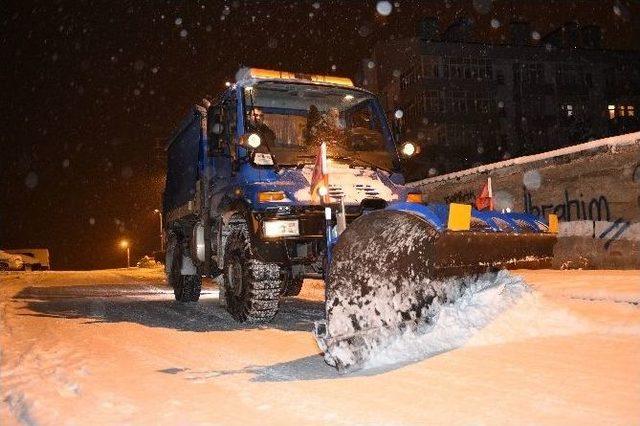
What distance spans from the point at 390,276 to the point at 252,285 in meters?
2.29

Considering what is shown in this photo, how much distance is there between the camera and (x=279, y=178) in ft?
21.2

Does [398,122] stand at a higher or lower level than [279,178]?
higher

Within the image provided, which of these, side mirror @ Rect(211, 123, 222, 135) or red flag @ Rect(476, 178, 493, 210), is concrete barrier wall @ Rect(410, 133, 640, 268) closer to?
red flag @ Rect(476, 178, 493, 210)

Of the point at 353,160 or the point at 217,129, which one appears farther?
the point at 217,129

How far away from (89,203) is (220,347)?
74.6m

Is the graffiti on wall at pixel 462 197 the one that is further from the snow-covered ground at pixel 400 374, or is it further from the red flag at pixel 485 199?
the snow-covered ground at pixel 400 374

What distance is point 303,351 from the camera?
5086 mm

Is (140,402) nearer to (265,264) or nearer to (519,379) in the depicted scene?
(519,379)

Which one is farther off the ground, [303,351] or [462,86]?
[462,86]

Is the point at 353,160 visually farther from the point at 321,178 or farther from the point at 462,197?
the point at 462,197

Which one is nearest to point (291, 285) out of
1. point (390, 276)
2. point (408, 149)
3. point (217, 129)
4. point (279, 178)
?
point (279, 178)

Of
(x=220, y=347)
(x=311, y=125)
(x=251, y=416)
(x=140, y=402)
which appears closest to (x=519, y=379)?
(x=251, y=416)

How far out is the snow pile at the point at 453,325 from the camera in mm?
4070

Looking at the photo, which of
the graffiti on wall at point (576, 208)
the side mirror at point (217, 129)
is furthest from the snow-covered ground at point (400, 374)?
the graffiti on wall at point (576, 208)
